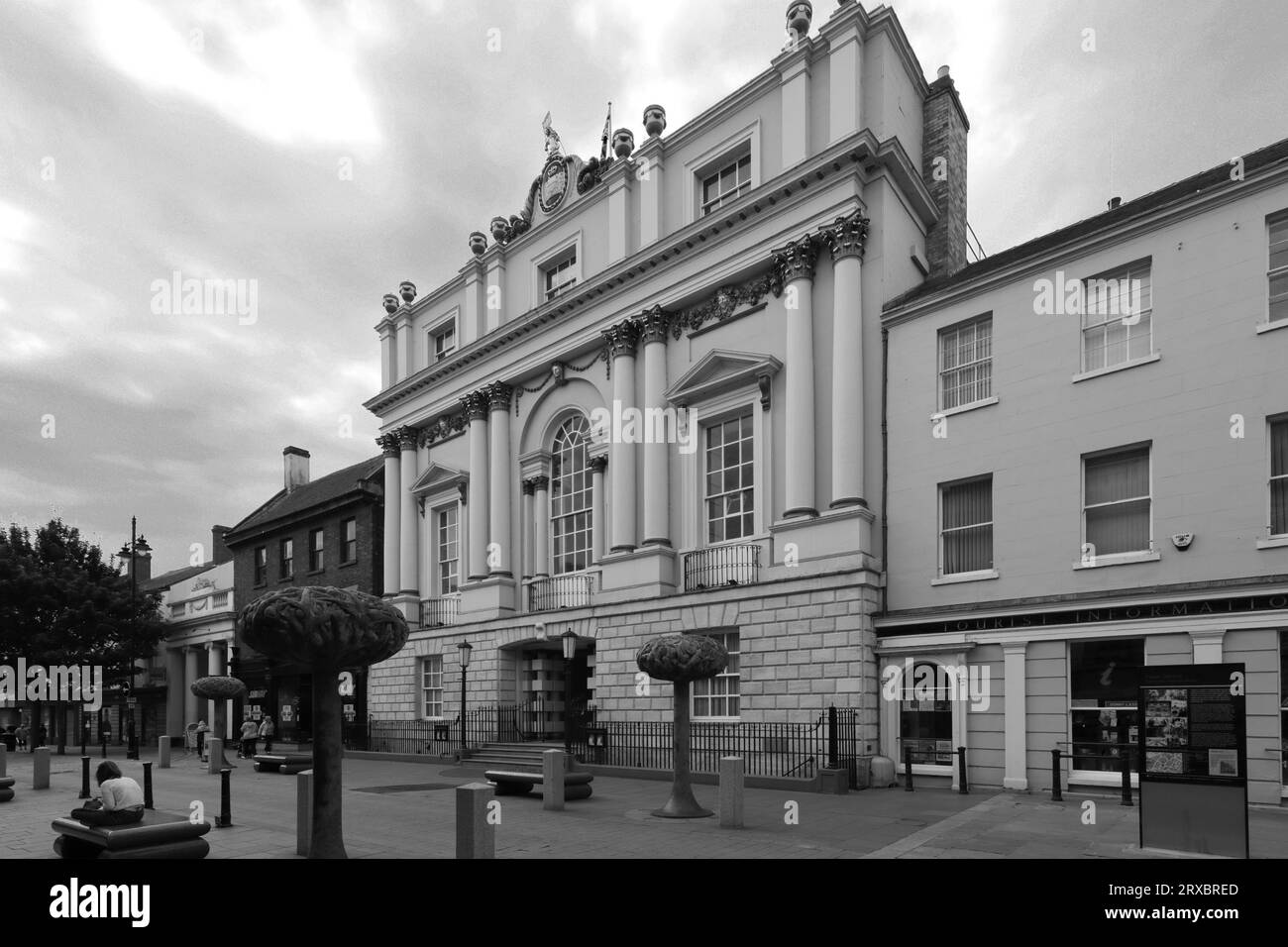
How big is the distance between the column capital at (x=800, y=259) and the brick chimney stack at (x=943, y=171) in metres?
3.48

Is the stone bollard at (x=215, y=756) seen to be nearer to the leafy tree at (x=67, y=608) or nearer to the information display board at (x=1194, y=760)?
the leafy tree at (x=67, y=608)

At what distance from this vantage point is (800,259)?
2017cm

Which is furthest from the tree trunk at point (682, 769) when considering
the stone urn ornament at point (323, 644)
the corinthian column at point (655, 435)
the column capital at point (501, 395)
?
the column capital at point (501, 395)

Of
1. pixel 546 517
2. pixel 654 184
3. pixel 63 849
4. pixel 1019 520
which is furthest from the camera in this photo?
pixel 546 517

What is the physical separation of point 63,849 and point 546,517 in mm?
17382

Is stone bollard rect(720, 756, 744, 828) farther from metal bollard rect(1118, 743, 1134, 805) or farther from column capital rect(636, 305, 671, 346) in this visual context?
column capital rect(636, 305, 671, 346)

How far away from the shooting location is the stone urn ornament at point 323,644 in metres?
8.68

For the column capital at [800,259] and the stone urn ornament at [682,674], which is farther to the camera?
the column capital at [800,259]

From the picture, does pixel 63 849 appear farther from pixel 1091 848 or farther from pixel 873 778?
pixel 873 778

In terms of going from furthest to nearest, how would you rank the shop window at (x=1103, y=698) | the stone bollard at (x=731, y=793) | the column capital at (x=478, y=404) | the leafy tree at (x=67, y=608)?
1. the leafy tree at (x=67, y=608)
2. the column capital at (x=478, y=404)
3. the shop window at (x=1103, y=698)
4. the stone bollard at (x=731, y=793)

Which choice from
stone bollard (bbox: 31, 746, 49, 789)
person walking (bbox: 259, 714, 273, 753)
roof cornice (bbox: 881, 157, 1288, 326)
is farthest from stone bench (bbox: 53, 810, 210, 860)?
person walking (bbox: 259, 714, 273, 753)
